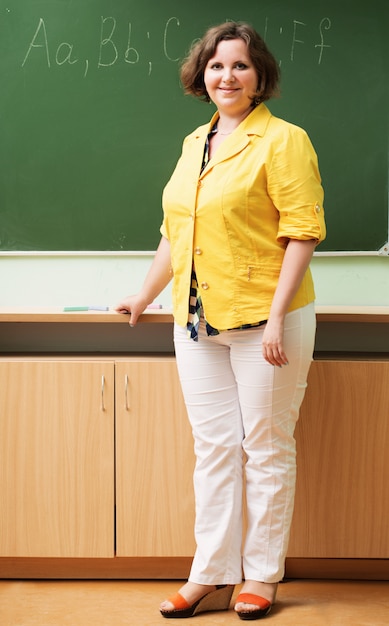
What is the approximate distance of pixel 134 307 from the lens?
7.86 feet

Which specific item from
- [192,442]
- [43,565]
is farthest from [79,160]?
[43,565]

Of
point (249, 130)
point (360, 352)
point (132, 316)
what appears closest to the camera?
point (249, 130)

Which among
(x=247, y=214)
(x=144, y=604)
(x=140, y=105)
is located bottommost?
(x=144, y=604)

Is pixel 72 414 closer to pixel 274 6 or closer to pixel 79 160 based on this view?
pixel 79 160

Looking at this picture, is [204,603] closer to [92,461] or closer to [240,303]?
[92,461]

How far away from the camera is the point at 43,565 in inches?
101

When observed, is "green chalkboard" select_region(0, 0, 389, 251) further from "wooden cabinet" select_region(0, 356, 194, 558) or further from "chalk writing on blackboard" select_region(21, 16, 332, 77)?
"wooden cabinet" select_region(0, 356, 194, 558)

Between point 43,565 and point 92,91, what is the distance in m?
1.69

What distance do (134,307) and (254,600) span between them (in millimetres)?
944

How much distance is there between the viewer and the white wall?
286cm

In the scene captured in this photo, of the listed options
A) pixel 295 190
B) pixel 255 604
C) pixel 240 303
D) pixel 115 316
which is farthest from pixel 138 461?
pixel 295 190

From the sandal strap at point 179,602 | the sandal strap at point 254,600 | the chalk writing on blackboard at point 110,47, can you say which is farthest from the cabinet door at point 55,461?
the chalk writing on blackboard at point 110,47

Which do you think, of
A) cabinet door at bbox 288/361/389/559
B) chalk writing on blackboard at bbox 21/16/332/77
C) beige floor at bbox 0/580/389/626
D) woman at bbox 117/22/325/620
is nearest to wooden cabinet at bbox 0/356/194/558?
beige floor at bbox 0/580/389/626

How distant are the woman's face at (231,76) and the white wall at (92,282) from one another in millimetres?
872
